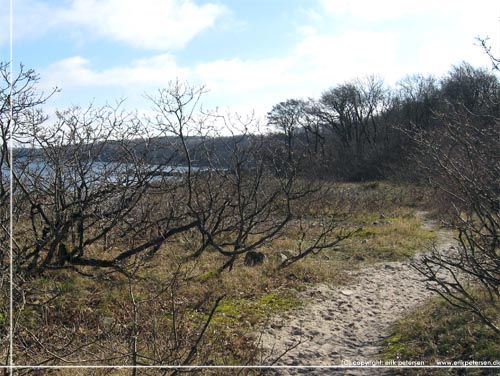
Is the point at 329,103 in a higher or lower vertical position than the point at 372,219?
higher

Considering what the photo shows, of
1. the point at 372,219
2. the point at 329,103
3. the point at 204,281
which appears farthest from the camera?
the point at 329,103

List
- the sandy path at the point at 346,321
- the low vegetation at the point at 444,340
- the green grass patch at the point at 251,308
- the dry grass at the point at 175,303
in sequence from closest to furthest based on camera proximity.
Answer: the dry grass at the point at 175,303, the low vegetation at the point at 444,340, the sandy path at the point at 346,321, the green grass patch at the point at 251,308

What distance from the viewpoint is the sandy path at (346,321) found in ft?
16.8

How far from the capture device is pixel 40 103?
5.72 meters

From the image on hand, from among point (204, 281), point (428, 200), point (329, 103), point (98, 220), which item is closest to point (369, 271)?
point (204, 281)

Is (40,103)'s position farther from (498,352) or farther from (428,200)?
(428,200)

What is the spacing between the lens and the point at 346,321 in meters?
6.23

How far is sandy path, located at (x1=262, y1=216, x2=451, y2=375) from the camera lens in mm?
5105

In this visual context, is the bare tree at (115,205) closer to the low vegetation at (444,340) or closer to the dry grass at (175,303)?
the dry grass at (175,303)

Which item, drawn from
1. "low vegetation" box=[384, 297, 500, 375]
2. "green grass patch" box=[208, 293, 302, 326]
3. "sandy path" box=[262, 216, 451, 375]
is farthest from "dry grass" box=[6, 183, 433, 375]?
"low vegetation" box=[384, 297, 500, 375]

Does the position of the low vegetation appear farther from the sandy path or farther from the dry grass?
the dry grass

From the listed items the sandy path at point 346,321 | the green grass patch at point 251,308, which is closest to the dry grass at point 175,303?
the green grass patch at point 251,308

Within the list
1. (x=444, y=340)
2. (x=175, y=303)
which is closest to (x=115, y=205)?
(x=175, y=303)

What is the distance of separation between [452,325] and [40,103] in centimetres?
547
